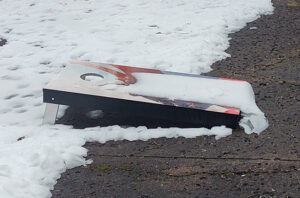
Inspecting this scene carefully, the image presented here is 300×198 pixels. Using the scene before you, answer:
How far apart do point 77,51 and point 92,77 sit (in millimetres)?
1206

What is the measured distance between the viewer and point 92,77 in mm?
3941

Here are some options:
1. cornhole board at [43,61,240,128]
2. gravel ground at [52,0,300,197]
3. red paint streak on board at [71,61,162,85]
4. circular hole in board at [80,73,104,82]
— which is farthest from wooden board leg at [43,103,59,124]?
red paint streak on board at [71,61,162,85]

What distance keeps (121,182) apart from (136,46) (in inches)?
98.3

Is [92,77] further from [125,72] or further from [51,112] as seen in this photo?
[51,112]

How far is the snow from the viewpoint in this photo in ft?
10.0

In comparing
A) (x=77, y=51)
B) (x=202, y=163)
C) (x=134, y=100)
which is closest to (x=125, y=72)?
(x=134, y=100)

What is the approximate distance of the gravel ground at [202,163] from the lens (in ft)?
9.23

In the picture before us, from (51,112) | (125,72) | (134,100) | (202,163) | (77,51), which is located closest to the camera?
(202,163)

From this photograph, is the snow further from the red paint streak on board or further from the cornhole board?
the red paint streak on board

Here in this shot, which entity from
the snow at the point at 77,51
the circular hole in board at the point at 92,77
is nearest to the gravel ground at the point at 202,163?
the snow at the point at 77,51

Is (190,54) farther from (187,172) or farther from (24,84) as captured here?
(187,172)

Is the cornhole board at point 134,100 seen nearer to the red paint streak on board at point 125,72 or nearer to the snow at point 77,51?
the red paint streak on board at point 125,72

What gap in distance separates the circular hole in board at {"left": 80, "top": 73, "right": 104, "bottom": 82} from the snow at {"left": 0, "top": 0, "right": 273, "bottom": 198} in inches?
13.2

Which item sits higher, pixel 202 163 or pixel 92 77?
pixel 92 77
